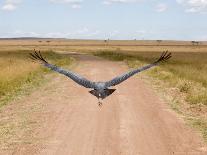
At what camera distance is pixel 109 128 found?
1302cm

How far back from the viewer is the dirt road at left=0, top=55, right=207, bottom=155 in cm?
1087

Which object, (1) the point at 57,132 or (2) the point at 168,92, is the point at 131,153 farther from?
(2) the point at 168,92

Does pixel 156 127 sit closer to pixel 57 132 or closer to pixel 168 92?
pixel 57 132

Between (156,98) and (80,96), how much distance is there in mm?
3217

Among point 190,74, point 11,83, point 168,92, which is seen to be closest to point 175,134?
point 168,92

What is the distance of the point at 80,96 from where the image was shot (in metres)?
20.0

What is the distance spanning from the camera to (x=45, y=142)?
37.8 ft

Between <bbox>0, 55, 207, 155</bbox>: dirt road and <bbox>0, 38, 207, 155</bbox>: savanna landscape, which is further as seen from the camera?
<bbox>0, 38, 207, 155</bbox>: savanna landscape

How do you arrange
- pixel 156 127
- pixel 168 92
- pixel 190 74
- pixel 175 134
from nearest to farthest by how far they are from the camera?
pixel 175 134 → pixel 156 127 → pixel 168 92 → pixel 190 74

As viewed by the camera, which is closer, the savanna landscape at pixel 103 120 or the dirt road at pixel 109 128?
the dirt road at pixel 109 128

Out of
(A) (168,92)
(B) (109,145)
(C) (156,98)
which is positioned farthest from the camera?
(A) (168,92)

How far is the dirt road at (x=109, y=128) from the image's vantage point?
10.9 m

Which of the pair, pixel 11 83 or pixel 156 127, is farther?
pixel 11 83

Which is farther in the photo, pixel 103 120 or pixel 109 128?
pixel 103 120
